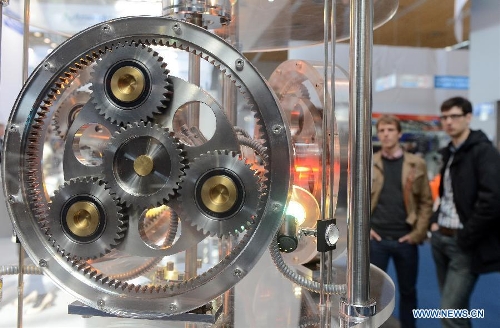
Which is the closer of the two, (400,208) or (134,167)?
(134,167)

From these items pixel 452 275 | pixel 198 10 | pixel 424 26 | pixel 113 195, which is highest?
pixel 424 26

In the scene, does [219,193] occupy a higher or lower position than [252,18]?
lower

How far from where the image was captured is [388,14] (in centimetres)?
106

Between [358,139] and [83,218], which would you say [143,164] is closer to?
[83,218]

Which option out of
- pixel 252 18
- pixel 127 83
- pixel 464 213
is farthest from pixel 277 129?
pixel 464 213

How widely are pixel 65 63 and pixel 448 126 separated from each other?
1.60 m

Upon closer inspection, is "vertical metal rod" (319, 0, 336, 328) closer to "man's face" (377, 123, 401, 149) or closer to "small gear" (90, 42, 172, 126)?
"small gear" (90, 42, 172, 126)

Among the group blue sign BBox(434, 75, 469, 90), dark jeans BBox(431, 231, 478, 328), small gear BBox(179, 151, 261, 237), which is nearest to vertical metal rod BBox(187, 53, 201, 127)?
small gear BBox(179, 151, 261, 237)

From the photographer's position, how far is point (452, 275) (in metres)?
1.96

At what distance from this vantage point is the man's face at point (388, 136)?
2.12 metres

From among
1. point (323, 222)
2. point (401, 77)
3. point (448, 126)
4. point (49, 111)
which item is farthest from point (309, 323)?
point (401, 77)

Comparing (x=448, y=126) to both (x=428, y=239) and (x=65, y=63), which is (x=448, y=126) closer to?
(x=428, y=239)

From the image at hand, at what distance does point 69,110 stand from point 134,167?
0.43m

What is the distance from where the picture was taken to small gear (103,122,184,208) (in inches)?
24.3
